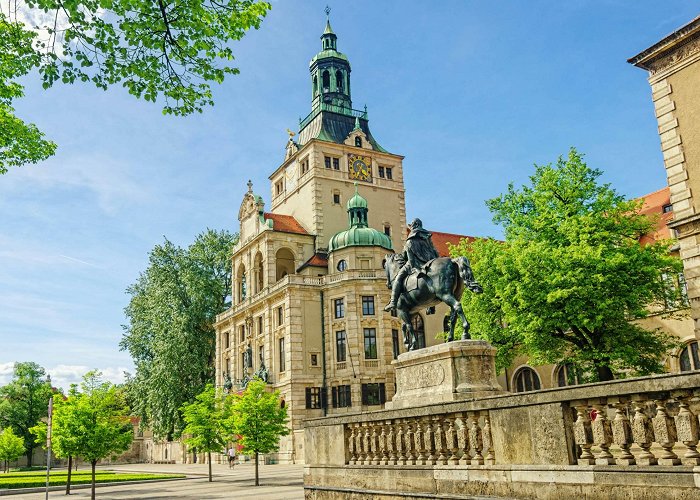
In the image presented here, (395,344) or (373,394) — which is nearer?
(373,394)

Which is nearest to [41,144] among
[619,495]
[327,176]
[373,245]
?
[619,495]

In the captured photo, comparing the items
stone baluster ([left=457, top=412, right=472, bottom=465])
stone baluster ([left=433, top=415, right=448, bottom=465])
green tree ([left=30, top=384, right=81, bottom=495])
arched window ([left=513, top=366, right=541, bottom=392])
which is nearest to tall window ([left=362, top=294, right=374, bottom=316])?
arched window ([left=513, top=366, right=541, bottom=392])

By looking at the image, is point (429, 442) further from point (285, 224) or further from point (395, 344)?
point (285, 224)

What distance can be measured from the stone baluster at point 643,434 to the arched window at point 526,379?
38.5 metres

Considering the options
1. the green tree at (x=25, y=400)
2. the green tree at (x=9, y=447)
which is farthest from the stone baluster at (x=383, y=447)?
the green tree at (x=25, y=400)

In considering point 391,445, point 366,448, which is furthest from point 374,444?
point 391,445

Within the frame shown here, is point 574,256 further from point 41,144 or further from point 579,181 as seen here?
point 41,144

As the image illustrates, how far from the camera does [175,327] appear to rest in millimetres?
55938

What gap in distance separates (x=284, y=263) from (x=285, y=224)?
176 inches

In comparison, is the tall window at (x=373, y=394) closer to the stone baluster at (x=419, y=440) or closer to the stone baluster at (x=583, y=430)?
the stone baluster at (x=419, y=440)

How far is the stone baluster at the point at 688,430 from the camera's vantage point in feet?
21.0

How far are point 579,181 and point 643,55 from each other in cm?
578

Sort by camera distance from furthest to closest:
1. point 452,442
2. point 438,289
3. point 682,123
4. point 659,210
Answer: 1. point 659,210
2. point 682,123
3. point 438,289
4. point 452,442

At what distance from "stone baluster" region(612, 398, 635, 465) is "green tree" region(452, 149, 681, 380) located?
54.7 ft
